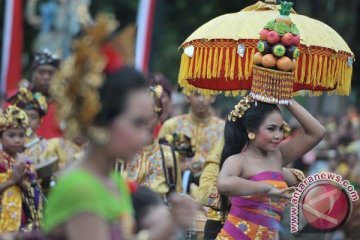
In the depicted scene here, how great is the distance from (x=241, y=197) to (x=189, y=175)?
3.22 m

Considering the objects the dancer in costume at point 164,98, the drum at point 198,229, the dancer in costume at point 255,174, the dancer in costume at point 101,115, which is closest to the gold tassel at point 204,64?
the dancer in costume at point 255,174

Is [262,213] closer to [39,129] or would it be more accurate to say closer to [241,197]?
[241,197]

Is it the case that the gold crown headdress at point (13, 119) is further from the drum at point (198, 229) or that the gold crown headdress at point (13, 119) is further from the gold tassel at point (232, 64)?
the gold tassel at point (232, 64)

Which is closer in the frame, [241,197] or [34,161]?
[241,197]

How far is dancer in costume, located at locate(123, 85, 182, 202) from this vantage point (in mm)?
8938

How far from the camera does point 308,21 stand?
779 cm

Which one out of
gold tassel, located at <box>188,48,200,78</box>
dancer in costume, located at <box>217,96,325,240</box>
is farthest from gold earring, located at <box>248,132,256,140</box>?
gold tassel, located at <box>188,48,200,78</box>

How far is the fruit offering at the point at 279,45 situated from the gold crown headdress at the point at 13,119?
277 cm

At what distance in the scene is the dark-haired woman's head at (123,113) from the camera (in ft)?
Result: 13.8

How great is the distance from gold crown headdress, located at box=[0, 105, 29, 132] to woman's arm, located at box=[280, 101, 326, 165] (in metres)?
2.73

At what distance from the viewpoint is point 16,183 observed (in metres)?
8.74

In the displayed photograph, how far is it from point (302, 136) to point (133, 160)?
1.75 m

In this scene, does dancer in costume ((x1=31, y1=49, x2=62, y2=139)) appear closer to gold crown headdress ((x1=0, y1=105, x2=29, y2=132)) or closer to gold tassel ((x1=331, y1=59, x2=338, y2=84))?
gold crown headdress ((x1=0, y1=105, x2=29, y2=132))

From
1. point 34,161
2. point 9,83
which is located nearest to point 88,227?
point 34,161
